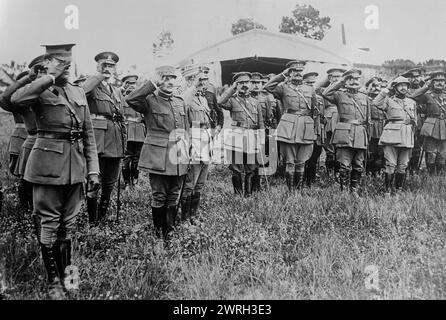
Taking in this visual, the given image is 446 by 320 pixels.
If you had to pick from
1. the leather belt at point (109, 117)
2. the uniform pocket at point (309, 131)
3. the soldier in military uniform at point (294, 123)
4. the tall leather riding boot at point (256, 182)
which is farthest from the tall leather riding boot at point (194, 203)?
the uniform pocket at point (309, 131)

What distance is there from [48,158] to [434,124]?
19.5 ft

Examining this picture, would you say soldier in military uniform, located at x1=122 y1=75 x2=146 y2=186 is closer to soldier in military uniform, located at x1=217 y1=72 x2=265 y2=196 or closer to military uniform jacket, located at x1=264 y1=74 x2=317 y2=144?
soldier in military uniform, located at x1=217 y1=72 x2=265 y2=196

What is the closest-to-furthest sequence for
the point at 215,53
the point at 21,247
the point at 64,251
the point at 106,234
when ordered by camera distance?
the point at 64,251 → the point at 21,247 → the point at 106,234 → the point at 215,53

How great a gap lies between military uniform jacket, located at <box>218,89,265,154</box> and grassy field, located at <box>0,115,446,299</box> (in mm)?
1180

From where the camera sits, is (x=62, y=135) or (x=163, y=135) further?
(x=163, y=135)

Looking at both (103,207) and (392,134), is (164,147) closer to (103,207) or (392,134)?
(103,207)

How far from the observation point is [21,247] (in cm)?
359

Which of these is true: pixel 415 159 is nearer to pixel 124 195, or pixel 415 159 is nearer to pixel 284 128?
pixel 284 128

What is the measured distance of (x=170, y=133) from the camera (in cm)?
425

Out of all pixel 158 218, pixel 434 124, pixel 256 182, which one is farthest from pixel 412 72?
pixel 158 218

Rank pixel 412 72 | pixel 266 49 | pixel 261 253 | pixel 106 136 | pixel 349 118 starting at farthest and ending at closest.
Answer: pixel 266 49, pixel 412 72, pixel 349 118, pixel 106 136, pixel 261 253
